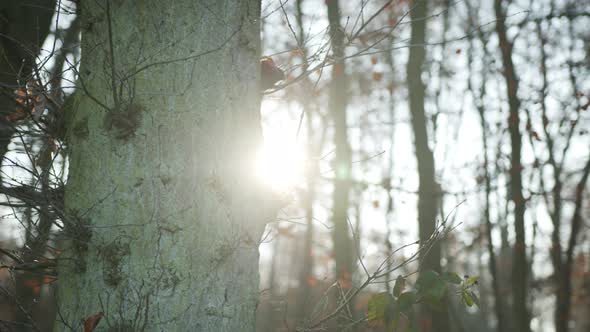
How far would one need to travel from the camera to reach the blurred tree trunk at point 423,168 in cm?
528

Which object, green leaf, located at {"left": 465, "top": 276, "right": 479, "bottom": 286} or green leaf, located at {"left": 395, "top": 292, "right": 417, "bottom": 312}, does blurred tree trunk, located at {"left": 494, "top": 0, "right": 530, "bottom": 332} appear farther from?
green leaf, located at {"left": 395, "top": 292, "right": 417, "bottom": 312}

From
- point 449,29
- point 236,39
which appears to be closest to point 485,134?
point 449,29

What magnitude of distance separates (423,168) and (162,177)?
15.9 ft

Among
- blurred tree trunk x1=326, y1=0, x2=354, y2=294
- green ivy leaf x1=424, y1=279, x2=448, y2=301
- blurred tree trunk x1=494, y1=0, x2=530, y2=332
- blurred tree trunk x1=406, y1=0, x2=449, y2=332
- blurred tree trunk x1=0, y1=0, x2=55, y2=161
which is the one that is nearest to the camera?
green ivy leaf x1=424, y1=279, x2=448, y2=301

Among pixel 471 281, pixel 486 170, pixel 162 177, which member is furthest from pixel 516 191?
pixel 162 177

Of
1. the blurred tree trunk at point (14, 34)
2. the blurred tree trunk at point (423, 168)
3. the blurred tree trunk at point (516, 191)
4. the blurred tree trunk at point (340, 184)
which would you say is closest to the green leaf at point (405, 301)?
the blurred tree trunk at point (14, 34)

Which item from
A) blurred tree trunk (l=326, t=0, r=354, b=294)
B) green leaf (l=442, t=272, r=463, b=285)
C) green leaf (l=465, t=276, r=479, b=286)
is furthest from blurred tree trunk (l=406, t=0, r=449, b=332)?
green leaf (l=442, t=272, r=463, b=285)

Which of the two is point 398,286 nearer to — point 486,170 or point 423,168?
point 423,168

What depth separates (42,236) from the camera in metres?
1.90

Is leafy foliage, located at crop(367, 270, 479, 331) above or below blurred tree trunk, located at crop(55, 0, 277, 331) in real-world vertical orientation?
below

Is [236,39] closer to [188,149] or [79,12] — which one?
[188,149]

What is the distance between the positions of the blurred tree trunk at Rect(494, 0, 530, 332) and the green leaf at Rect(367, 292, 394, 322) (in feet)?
18.1

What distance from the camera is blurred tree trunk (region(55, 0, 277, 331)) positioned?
5.08ft

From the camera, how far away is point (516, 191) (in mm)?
6914
